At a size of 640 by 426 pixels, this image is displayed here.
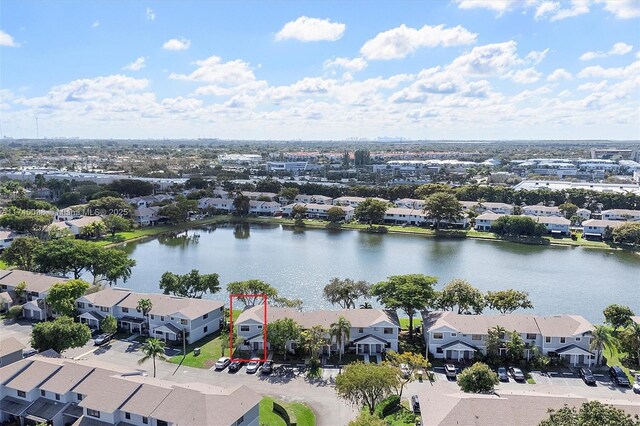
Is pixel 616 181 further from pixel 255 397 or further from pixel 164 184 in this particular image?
pixel 255 397

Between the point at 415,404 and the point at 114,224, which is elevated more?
the point at 114,224

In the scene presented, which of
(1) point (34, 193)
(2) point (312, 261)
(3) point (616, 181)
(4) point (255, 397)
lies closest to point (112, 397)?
(4) point (255, 397)

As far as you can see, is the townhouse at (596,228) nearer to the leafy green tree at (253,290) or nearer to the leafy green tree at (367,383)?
the leafy green tree at (253,290)

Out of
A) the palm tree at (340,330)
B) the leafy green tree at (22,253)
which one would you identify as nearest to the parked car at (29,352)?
the palm tree at (340,330)

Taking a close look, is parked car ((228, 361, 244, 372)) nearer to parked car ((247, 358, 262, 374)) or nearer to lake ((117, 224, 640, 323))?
parked car ((247, 358, 262, 374))

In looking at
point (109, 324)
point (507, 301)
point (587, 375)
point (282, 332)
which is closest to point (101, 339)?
point (109, 324)

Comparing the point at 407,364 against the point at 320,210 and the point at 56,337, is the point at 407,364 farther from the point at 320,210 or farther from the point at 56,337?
the point at 320,210

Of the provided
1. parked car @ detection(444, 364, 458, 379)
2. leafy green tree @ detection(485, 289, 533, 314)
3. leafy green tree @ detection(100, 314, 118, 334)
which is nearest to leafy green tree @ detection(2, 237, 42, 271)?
leafy green tree @ detection(100, 314, 118, 334)
